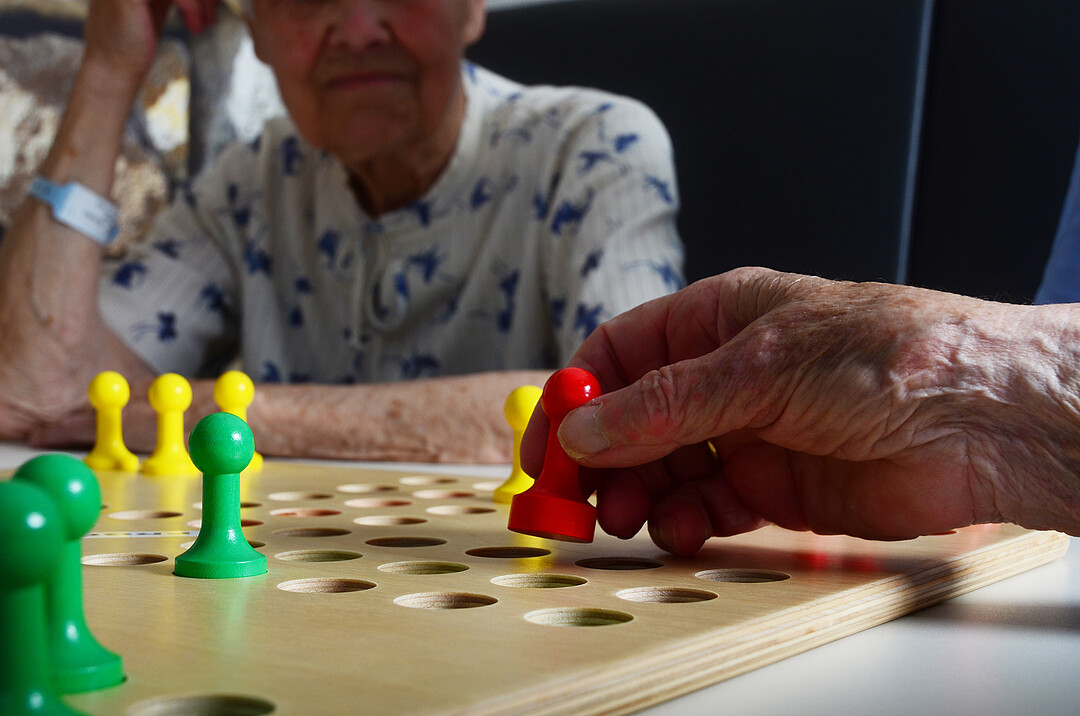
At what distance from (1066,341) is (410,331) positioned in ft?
4.59

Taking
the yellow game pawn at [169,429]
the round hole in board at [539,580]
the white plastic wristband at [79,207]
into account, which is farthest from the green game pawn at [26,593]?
the white plastic wristband at [79,207]

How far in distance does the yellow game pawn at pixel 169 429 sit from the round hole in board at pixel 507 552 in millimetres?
539

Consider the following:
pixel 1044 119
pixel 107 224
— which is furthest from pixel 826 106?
pixel 107 224

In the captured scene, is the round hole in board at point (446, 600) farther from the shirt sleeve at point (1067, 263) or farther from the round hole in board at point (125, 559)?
the shirt sleeve at point (1067, 263)

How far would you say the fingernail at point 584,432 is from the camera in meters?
0.63

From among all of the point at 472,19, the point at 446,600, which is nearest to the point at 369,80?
the point at 472,19

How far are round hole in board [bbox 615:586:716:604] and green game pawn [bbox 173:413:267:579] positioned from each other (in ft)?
0.69

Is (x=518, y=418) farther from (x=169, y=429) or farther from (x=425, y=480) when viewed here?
(x=169, y=429)

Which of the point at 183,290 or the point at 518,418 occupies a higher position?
the point at 183,290

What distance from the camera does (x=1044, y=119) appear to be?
1606 millimetres

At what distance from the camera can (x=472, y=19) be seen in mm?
1754

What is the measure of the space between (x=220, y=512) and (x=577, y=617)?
23 centimetres

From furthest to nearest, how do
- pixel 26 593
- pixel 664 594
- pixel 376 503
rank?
pixel 376 503, pixel 664 594, pixel 26 593

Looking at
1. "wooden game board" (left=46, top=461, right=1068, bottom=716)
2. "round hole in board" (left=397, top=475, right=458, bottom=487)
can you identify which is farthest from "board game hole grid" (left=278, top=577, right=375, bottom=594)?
"round hole in board" (left=397, top=475, right=458, bottom=487)
